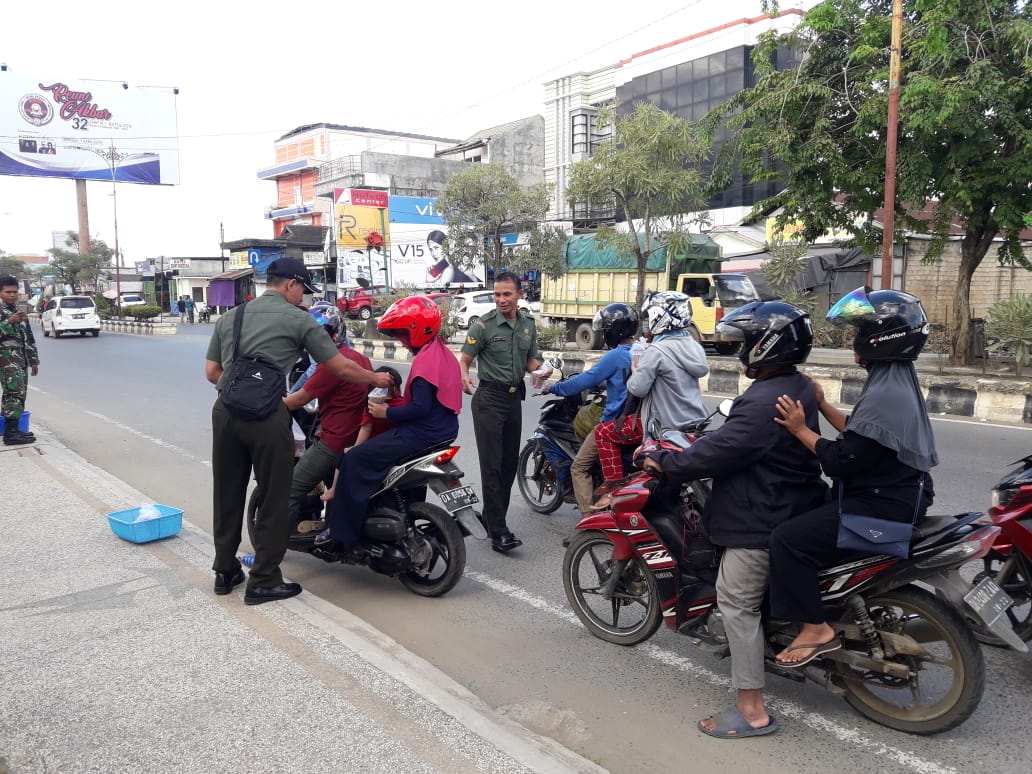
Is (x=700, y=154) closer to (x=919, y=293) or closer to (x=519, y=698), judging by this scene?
(x=919, y=293)

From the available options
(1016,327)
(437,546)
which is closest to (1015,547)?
(437,546)

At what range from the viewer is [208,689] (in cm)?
326

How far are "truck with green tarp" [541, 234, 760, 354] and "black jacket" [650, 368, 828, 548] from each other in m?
15.9

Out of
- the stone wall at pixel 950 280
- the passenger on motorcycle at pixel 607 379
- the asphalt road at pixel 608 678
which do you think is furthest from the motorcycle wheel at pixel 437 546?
the stone wall at pixel 950 280

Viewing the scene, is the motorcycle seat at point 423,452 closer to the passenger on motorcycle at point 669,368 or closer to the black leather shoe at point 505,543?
the passenger on motorcycle at point 669,368

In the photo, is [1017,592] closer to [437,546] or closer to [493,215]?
[437,546]

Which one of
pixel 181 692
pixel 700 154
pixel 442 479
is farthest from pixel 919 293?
pixel 181 692

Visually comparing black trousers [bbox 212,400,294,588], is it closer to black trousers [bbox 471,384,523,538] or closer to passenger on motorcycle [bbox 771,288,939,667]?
black trousers [bbox 471,384,523,538]

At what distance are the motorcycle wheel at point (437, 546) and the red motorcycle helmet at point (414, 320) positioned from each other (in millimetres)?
924

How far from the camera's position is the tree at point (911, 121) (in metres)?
12.6

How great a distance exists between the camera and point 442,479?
14.7 ft

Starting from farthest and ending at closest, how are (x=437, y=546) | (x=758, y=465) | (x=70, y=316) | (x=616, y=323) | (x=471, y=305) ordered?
(x=70, y=316)
(x=471, y=305)
(x=616, y=323)
(x=437, y=546)
(x=758, y=465)

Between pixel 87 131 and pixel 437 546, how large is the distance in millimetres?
56570

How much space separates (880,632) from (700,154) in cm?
1984
